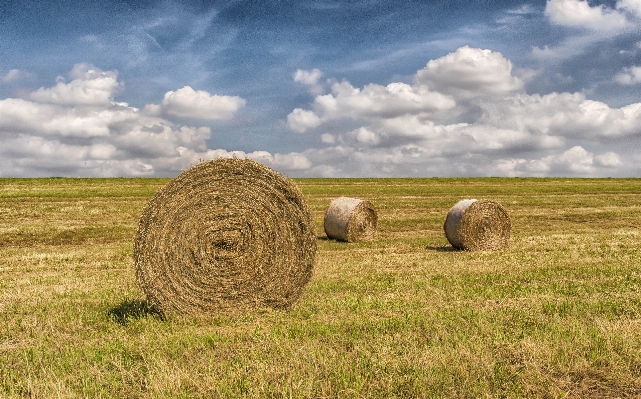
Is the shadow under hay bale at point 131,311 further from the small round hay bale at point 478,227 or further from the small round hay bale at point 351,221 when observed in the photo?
the small round hay bale at point 478,227

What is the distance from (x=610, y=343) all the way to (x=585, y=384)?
102 cm

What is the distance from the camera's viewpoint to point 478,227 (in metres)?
15.5

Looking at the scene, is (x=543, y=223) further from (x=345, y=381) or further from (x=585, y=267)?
(x=345, y=381)

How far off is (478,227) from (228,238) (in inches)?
368

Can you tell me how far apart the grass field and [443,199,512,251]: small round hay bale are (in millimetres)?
1145

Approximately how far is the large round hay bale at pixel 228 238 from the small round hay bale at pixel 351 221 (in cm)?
854

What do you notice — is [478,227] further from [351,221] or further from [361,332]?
[361,332]

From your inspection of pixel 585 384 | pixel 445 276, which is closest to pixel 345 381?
pixel 585 384

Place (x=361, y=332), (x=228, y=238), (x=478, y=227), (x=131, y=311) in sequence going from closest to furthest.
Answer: (x=361, y=332) → (x=131, y=311) → (x=228, y=238) → (x=478, y=227)

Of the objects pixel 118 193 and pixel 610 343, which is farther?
pixel 118 193

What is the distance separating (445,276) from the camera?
409 inches

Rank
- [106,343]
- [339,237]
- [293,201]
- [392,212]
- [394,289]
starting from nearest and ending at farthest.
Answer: [106,343]
[293,201]
[394,289]
[339,237]
[392,212]

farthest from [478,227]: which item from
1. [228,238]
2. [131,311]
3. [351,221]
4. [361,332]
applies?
[131,311]

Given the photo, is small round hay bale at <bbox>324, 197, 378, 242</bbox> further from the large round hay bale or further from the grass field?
the large round hay bale
